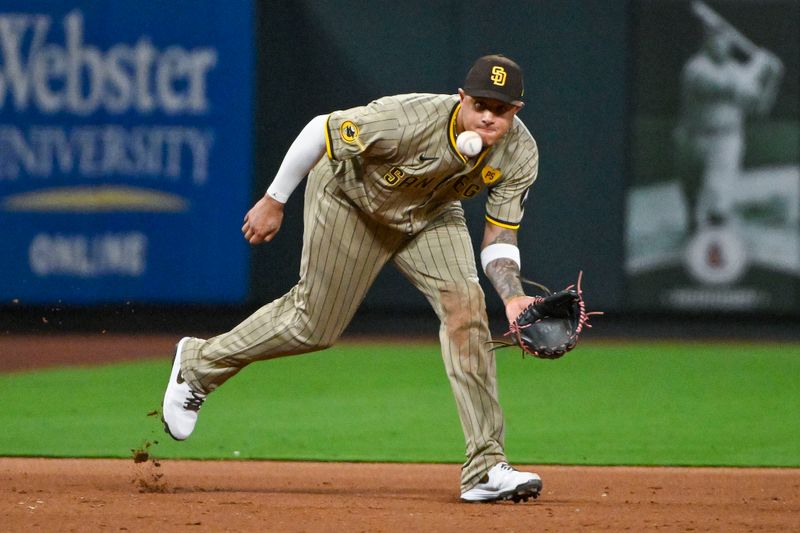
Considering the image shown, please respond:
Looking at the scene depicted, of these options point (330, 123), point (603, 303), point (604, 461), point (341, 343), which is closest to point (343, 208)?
point (330, 123)

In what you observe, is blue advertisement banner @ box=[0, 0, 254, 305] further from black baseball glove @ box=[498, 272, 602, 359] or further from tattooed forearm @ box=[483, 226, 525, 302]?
black baseball glove @ box=[498, 272, 602, 359]

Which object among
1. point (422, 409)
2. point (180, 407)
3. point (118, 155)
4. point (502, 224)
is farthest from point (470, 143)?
point (118, 155)

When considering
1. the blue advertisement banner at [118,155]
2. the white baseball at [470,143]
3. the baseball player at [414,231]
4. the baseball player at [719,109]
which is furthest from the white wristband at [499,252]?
the baseball player at [719,109]

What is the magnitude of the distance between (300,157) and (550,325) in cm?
110

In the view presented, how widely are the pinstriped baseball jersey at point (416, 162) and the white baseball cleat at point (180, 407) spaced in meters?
1.02

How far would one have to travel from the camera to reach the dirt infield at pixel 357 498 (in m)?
4.82

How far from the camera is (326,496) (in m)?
5.49

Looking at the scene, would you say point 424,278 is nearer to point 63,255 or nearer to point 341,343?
point 341,343

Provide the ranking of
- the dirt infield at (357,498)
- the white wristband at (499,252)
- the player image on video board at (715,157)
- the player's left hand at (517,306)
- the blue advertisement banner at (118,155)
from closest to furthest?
the dirt infield at (357,498) → the player's left hand at (517,306) → the white wristband at (499,252) → the blue advertisement banner at (118,155) → the player image on video board at (715,157)

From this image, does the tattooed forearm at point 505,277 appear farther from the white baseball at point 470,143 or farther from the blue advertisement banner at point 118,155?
the blue advertisement banner at point 118,155

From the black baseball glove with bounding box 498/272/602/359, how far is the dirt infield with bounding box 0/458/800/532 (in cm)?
62

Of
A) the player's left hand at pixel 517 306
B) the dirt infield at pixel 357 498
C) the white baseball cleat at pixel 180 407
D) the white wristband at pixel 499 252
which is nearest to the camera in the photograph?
the dirt infield at pixel 357 498

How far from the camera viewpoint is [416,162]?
A: 16.6ft

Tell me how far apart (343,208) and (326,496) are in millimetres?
1140
